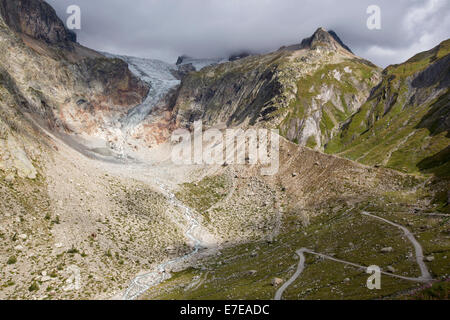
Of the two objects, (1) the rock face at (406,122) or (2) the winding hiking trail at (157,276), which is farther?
(1) the rock face at (406,122)

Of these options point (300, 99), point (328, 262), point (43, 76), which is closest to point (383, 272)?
point (328, 262)

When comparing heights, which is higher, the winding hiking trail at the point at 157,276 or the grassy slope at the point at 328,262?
the grassy slope at the point at 328,262

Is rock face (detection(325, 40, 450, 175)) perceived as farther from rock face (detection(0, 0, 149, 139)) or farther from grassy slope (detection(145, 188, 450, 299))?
rock face (detection(0, 0, 149, 139))

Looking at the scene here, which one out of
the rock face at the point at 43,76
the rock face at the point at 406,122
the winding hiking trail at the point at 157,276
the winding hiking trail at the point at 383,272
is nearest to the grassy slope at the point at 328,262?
the winding hiking trail at the point at 383,272

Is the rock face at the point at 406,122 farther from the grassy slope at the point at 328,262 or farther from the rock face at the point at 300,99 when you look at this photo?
the grassy slope at the point at 328,262

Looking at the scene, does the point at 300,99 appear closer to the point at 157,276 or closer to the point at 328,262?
the point at 328,262

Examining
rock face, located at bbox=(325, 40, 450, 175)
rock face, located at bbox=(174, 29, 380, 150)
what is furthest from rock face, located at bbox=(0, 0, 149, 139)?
rock face, located at bbox=(325, 40, 450, 175)

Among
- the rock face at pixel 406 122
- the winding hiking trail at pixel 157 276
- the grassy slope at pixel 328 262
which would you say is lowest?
the winding hiking trail at pixel 157 276

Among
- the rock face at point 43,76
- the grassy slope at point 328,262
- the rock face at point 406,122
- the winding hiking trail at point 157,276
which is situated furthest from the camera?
the rock face at point 43,76

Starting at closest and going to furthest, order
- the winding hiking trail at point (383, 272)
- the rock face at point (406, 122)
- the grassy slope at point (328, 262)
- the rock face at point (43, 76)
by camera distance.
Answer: the winding hiking trail at point (383, 272) → the grassy slope at point (328, 262) → the rock face at point (406, 122) → the rock face at point (43, 76)
